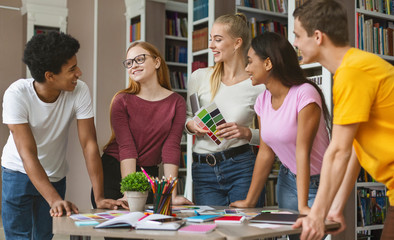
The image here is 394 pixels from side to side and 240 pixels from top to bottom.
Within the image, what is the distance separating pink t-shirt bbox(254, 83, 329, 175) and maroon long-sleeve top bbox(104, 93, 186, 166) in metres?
0.49

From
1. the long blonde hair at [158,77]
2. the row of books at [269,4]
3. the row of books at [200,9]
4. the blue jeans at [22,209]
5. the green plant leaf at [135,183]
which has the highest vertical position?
the row of books at [269,4]

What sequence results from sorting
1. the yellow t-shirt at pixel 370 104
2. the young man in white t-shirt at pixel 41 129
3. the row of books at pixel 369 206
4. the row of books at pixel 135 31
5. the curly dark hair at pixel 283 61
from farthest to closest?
the row of books at pixel 135 31
the row of books at pixel 369 206
the young man in white t-shirt at pixel 41 129
the curly dark hair at pixel 283 61
the yellow t-shirt at pixel 370 104

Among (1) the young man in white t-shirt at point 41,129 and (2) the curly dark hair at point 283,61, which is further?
(1) the young man in white t-shirt at point 41,129

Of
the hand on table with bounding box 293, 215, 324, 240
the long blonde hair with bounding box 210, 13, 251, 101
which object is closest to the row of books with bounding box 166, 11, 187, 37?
the long blonde hair with bounding box 210, 13, 251, 101

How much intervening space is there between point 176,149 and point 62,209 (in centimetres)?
64

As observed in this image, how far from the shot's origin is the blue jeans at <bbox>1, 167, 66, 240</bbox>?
2.15 m

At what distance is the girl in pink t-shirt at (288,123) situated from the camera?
6.01 feet

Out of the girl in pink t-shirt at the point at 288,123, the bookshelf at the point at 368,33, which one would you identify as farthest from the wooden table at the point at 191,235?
the bookshelf at the point at 368,33

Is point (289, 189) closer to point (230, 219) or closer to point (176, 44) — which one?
point (230, 219)

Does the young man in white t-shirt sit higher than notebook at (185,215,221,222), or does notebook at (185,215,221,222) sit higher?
the young man in white t-shirt

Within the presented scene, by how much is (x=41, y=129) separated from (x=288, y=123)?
1.19 m

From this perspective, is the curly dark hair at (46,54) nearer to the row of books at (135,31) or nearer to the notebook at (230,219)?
the notebook at (230,219)

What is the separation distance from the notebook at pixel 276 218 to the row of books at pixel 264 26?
122 inches

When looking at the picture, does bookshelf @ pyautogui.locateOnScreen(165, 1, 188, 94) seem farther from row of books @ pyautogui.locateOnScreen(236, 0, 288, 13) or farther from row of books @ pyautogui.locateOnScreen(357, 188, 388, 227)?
row of books @ pyautogui.locateOnScreen(357, 188, 388, 227)
